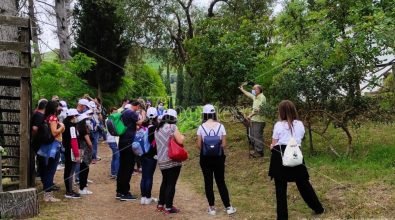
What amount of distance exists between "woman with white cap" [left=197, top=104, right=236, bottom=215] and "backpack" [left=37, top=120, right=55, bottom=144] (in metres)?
2.53

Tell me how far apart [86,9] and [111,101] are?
4.09 metres

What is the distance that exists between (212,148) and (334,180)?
104 inches

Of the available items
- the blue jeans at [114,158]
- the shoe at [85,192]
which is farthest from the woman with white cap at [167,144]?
the blue jeans at [114,158]

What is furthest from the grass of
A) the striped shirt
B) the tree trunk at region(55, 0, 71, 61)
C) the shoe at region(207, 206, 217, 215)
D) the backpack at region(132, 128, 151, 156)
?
the tree trunk at region(55, 0, 71, 61)

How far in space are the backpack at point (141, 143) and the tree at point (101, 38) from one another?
1167 cm

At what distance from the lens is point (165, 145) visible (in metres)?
7.16

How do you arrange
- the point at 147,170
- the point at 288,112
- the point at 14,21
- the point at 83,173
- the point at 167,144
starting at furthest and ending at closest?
the point at 83,173, the point at 147,170, the point at 14,21, the point at 167,144, the point at 288,112

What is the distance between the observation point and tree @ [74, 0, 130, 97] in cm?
1978

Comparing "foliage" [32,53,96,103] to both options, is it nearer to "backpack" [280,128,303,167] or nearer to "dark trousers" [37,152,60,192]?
"dark trousers" [37,152,60,192]

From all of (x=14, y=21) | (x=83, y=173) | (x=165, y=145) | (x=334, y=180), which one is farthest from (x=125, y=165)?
(x=334, y=180)

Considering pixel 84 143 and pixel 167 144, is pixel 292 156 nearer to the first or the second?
pixel 167 144

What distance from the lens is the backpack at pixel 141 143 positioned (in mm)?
7633

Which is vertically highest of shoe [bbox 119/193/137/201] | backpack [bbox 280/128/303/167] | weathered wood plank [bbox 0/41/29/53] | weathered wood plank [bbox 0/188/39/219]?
weathered wood plank [bbox 0/41/29/53]

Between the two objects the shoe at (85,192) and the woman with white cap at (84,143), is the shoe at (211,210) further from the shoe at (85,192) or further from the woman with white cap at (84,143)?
the shoe at (85,192)
